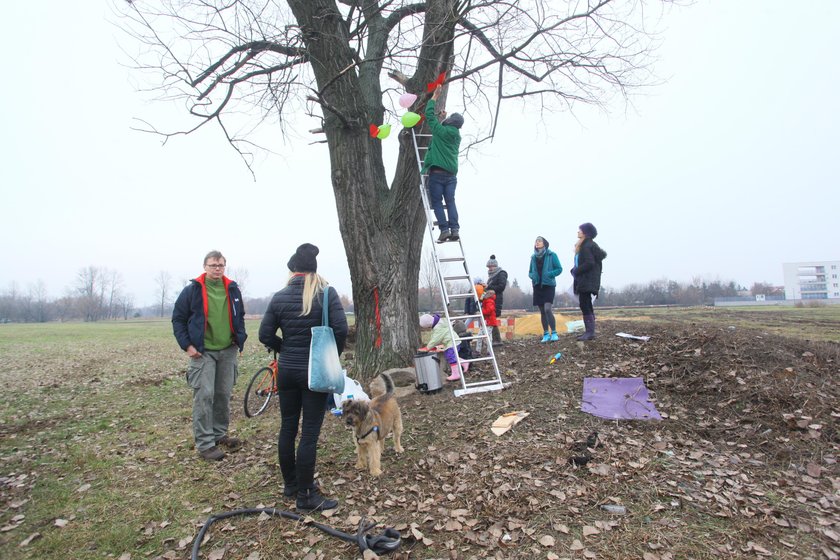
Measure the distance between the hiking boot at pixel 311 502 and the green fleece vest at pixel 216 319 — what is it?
2.21 meters

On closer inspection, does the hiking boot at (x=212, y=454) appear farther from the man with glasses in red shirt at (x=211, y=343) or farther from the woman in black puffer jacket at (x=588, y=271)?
the woman in black puffer jacket at (x=588, y=271)

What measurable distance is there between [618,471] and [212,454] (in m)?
4.47

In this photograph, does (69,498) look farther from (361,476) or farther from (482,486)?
(482,486)

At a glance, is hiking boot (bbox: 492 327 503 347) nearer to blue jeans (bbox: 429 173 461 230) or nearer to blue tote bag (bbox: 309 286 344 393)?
blue jeans (bbox: 429 173 461 230)

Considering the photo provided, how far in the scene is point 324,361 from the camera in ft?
12.3

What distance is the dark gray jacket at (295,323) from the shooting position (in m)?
3.81

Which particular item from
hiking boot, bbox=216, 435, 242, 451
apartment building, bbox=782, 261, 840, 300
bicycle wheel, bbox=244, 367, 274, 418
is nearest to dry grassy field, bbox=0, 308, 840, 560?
hiking boot, bbox=216, 435, 242, 451

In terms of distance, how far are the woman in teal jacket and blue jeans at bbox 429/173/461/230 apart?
2.63 m

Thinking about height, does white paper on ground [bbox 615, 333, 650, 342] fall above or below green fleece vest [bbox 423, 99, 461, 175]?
below

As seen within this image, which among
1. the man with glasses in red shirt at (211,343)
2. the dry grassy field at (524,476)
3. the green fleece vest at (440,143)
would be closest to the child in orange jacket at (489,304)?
the dry grassy field at (524,476)

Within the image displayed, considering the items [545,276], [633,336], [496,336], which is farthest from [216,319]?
[633,336]

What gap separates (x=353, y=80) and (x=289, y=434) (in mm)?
5592

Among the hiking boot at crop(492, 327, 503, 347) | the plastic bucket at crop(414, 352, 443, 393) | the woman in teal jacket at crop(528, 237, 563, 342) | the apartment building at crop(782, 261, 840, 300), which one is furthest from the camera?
the apartment building at crop(782, 261, 840, 300)

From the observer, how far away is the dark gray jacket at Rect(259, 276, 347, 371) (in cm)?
381
